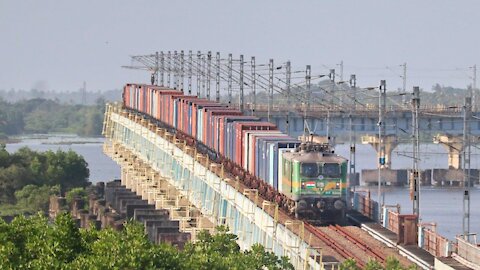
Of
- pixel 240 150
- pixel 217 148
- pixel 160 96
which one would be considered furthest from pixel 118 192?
pixel 240 150

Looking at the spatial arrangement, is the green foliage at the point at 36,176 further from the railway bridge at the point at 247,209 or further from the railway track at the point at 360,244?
the railway track at the point at 360,244

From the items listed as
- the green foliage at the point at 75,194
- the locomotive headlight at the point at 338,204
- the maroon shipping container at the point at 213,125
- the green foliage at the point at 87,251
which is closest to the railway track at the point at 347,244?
the locomotive headlight at the point at 338,204

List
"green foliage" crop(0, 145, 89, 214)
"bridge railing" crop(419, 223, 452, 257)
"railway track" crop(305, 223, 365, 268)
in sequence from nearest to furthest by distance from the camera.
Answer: "railway track" crop(305, 223, 365, 268), "bridge railing" crop(419, 223, 452, 257), "green foliage" crop(0, 145, 89, 214)

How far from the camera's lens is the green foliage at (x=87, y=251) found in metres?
45.5

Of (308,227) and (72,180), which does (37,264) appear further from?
(72,180)

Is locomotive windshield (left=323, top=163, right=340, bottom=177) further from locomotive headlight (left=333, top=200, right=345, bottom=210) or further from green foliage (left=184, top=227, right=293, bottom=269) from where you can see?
green foliage (left=184, top=227, right=293, bottom=269)

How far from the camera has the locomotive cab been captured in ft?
233

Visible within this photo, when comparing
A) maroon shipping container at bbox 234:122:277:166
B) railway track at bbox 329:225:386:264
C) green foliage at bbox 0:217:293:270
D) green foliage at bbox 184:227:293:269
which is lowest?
railway track at bbox 329:225:386:264

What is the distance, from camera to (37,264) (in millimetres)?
45062

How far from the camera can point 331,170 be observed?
72188 millimetres

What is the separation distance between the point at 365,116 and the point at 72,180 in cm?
4443

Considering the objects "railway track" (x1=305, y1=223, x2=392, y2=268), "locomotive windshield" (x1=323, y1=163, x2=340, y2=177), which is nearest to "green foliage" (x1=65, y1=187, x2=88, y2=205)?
"locomotive windshield" (x1=323, y1=163, x2=340, y2=177)

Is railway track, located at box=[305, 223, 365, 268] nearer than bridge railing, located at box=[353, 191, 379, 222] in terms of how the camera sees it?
Yes

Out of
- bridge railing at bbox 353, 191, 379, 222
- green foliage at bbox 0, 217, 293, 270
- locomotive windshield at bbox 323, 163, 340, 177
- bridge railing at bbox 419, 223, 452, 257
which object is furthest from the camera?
bridge railing at bbox 353, 191, 379, 222
